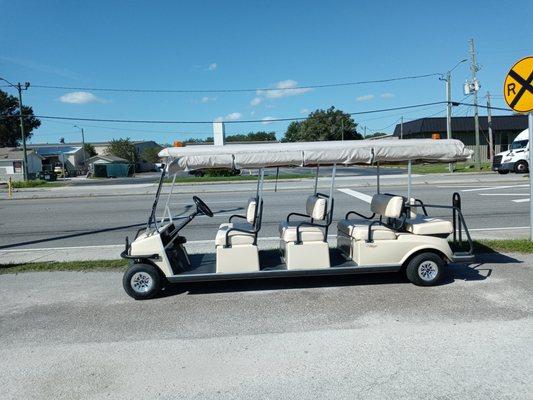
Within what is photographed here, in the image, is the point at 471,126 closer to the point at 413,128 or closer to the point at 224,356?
the point at 413,128

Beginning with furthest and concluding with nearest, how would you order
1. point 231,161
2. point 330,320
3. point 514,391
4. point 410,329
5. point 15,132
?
point 15,132
point 231,161
point 330,320
point 410,329
point 514,391

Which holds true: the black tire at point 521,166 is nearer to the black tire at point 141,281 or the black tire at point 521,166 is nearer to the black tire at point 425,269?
the black tire at point 425,269

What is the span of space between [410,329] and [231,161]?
2737 mm

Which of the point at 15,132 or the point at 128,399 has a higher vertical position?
the point at 15,132

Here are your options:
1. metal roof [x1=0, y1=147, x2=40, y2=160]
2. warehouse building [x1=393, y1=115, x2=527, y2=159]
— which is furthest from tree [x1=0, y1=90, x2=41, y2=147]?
warehouse building [x1=393, y1=115, x2=527, y2=159]

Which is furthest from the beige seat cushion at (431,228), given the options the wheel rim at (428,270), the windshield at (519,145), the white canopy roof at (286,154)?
the windshield at (519,145)

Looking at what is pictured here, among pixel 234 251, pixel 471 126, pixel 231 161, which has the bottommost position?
pixel 234 251

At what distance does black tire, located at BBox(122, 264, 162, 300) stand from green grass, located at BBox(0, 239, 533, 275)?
5.02ft

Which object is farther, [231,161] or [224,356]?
[231,161]

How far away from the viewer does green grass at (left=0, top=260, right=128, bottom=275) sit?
696cm

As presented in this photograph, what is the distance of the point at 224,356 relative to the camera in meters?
3.83

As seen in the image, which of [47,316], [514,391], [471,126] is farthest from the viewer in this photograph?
[471,126]

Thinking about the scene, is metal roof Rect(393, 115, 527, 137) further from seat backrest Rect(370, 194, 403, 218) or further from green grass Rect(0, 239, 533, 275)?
seat backrest Rect(370, 194, 403, 218)

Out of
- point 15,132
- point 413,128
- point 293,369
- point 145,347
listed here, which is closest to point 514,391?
point 293,369
